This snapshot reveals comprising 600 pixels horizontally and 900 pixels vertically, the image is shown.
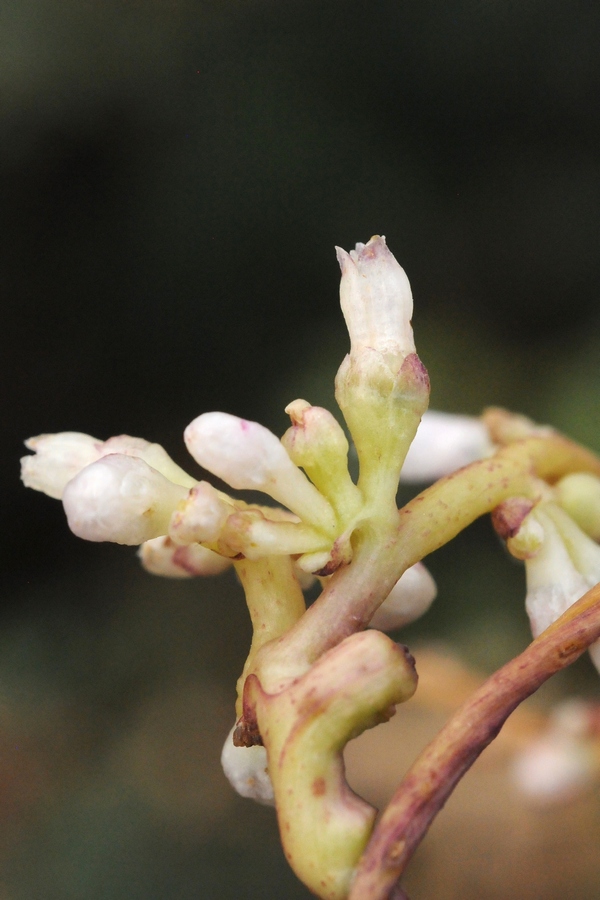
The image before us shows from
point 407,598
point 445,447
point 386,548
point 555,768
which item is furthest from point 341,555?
point 555,768

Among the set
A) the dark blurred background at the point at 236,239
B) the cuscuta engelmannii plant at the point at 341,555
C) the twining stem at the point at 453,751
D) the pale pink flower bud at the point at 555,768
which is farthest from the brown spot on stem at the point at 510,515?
the dark blurred background at the point at 236,239

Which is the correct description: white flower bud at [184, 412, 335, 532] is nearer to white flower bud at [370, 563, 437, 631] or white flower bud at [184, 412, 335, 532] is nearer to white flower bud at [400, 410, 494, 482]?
white flower bud at [370, 563, 437, 631]

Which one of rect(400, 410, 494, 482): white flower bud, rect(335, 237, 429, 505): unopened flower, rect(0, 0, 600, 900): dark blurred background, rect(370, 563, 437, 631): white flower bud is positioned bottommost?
rect(370, 563, 437, 631): white flower bud

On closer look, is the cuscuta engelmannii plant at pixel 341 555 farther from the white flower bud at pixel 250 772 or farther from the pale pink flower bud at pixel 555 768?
the pale pink flower bud at pixel 555 768

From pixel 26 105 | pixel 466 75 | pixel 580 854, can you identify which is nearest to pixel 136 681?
pixel 580 854

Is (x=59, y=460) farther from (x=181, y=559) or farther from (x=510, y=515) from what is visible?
(x=510, y=515)

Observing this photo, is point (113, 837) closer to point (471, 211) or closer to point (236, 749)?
point (236, 749)

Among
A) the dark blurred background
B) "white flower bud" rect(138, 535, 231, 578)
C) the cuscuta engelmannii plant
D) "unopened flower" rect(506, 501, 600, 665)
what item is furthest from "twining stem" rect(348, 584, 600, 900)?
the dark blurred background
